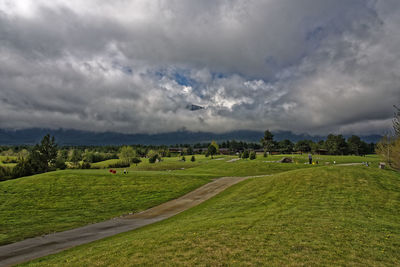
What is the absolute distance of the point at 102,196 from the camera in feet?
125

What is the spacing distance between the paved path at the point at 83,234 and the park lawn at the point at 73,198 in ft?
6.44

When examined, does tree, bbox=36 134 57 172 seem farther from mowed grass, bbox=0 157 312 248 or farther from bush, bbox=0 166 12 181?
mowed grass, bbox=0 157 312 248

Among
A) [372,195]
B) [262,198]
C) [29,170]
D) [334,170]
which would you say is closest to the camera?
[372,195]

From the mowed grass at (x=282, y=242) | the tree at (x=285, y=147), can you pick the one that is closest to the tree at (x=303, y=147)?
the tree at (x=285, y=147)

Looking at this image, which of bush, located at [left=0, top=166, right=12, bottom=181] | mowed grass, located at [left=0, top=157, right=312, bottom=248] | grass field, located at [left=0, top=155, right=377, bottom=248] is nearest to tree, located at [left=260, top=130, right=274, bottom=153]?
mowed grass, located at [left=0, top=157, right=312, bottom=248]

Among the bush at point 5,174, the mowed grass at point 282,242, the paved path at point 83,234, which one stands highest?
the mowed grass at point 282,242

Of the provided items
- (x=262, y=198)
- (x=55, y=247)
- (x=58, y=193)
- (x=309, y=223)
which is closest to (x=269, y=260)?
(x=309, y=223)

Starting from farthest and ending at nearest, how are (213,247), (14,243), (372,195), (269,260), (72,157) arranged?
(72,157)
(372,195)
(14,243)
(213,247)
(269,260)

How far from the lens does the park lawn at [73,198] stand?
82.6ft

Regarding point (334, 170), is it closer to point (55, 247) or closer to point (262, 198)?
point (262, 198)

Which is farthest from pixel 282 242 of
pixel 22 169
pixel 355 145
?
pixel 355 145

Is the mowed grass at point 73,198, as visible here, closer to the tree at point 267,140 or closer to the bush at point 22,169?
the bush at point 22,169

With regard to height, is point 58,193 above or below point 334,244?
below

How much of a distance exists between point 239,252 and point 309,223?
818 centimetres
